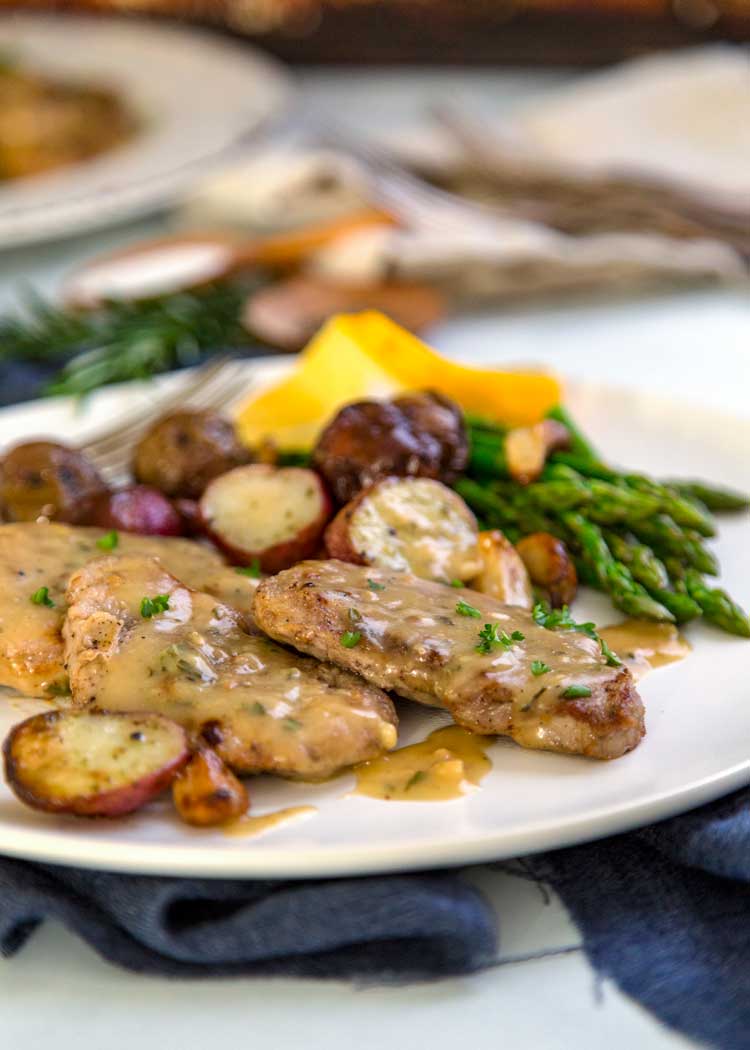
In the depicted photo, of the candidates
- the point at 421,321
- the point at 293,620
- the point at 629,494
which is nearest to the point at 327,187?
the point at 421,321

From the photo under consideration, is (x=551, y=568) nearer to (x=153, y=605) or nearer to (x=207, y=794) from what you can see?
(x=153, y=605)

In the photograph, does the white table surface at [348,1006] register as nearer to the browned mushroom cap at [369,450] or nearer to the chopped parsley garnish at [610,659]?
the chopped parsley garnish at [610,659]

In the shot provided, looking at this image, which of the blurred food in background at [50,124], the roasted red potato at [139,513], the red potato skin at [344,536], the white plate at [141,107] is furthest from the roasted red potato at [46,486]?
the blurred food in background at [50,124]

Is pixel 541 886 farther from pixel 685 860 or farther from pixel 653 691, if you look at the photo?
pixel 653 691

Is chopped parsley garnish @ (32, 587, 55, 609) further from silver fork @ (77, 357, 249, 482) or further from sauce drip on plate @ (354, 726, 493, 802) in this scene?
silver fork @ (77, 357, 249, 482)

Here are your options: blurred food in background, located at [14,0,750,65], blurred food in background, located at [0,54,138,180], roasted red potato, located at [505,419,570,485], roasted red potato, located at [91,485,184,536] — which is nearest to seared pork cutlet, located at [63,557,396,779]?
roasted red potato, located at [91,485,184,536]

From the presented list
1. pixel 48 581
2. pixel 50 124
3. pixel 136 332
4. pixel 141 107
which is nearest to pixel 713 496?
pixel 48 581
